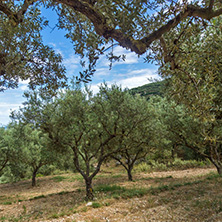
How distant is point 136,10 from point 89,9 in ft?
2.18

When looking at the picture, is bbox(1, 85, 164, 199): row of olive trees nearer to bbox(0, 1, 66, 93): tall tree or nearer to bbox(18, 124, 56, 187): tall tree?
bbox(0, 1, 66, 93): tall tree

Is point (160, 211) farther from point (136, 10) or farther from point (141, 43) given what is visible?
point (136, 10)

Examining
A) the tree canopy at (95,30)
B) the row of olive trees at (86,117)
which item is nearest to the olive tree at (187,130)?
the row of olive trees at (86,117)

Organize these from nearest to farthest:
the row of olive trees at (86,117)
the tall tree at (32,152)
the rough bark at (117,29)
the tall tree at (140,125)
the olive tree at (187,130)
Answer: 1. the rough bark at (117,29)
2. the row of olive trees at (86,117)
3. the tall tree at (140,125)
4. the olive tree at (187,130)
5. the tall tree at (32,152)

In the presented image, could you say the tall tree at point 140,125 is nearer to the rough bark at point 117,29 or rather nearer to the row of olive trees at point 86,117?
the row of olive trees at point 86,117

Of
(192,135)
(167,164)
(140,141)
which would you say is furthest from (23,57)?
(167,164)

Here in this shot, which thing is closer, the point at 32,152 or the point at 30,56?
the point at 30,56

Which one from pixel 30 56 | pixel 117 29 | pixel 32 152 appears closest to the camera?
pixel 117 29

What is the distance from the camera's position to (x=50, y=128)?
9.98m

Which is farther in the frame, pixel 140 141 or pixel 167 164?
pixel 167 164

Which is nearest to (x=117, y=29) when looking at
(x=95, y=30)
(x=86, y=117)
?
(x=95, y=30)

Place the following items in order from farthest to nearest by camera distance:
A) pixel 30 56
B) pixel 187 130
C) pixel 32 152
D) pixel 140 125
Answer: pixel 32 152 < pixel 187 130 < pixel 140 125 < pixel 30 56

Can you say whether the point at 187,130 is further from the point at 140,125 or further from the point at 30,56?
the point at 30,56

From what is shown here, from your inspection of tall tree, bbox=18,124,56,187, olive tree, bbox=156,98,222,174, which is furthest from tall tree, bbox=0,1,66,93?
tall tree, bbox=18,124,56,187
